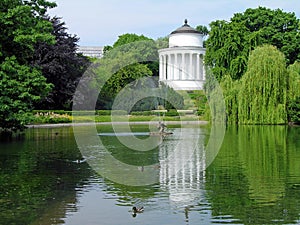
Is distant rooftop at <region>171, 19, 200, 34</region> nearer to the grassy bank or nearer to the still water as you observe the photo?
the grassy bank

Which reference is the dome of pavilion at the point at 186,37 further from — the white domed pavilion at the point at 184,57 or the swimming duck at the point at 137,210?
the swimming duck at the point at 137,210

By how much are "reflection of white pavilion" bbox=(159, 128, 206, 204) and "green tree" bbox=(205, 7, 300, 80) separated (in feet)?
92.1

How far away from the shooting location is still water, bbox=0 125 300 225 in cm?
885

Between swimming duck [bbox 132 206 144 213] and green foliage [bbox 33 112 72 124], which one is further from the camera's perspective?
green foliage [bbox 33 112 72 124]

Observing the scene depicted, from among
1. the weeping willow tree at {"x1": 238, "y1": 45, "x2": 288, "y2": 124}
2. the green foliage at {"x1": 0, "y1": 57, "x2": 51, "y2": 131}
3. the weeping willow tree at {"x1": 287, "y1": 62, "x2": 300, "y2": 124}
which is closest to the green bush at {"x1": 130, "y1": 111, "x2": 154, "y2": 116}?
the weeping willow tree at {"x1": 238, "y1": 45, "x2": 288, "y2": 124}

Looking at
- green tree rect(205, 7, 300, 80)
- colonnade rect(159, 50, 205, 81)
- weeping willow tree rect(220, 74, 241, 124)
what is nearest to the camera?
weeping willow tree rect(220, 74, 241, 124)

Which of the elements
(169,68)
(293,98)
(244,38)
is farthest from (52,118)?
(169,68)

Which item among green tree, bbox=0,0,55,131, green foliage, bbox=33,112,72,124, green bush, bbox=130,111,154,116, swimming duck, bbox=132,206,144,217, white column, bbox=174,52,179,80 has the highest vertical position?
white column, bbox=174,52,179,80

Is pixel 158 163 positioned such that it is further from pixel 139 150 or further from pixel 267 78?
pixel 267 78

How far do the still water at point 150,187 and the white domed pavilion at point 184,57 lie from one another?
52653 millimetres

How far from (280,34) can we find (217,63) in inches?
493

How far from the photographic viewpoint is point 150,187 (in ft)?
38.4

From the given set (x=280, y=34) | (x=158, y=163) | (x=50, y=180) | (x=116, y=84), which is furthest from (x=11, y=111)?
(x=280, y=34)

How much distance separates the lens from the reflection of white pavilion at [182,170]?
35.7ft
